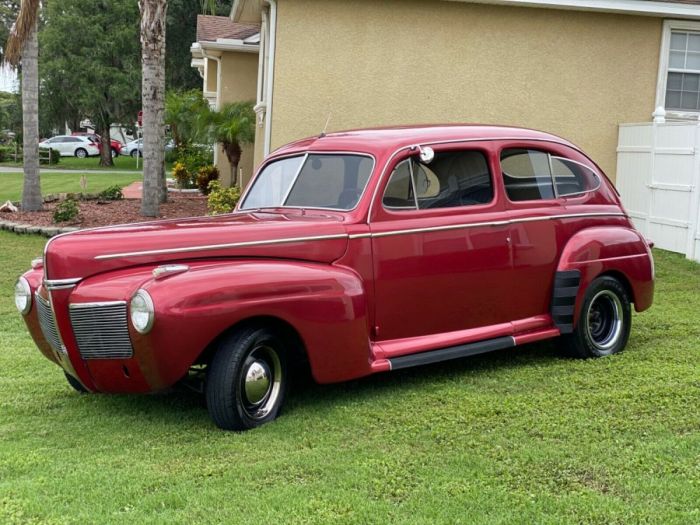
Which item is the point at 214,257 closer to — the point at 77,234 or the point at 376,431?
the point at 77,234

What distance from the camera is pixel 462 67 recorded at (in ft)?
42.1

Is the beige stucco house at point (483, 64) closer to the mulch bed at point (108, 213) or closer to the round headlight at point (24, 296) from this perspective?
the mulch bed at point (108, 213)

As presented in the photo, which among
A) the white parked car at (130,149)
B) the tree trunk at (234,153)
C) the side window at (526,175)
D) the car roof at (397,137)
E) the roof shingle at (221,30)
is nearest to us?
the car roof at (397,137)

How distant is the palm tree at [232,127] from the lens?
16.4 meters

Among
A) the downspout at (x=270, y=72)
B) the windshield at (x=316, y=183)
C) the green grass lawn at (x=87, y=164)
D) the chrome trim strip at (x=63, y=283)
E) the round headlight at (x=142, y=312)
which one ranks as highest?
the downspout at (x=270, y=72)

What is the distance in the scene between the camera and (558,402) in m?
5.23

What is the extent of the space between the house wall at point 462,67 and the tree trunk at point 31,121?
5005 mm

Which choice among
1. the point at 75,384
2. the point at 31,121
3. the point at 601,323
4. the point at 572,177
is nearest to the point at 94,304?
the point at 75,384

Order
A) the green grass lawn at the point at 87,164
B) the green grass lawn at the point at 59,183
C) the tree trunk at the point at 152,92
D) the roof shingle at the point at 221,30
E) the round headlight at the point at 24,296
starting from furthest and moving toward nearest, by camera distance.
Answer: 1. the green grass lawn at the point at 87,164
2. the green grass lawn at the point at 59,183
3. the roof shingle at the point at 221,30
4. the tree trunk at the point at 152,92
5. the round headlight at the point at 24,296

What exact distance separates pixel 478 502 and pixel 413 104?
31.9ft

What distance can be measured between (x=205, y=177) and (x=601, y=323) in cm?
1450

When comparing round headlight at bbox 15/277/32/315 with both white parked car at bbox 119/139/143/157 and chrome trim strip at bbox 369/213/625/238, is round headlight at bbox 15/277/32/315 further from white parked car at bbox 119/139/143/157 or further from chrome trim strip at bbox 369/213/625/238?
white parked car at bbox 119/139/143/157

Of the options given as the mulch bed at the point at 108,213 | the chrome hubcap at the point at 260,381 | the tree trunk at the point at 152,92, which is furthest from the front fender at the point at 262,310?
the tree trunk at the point at 152,92

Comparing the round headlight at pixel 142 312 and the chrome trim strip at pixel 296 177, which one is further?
the chrome trim strip at pixel 296 177
